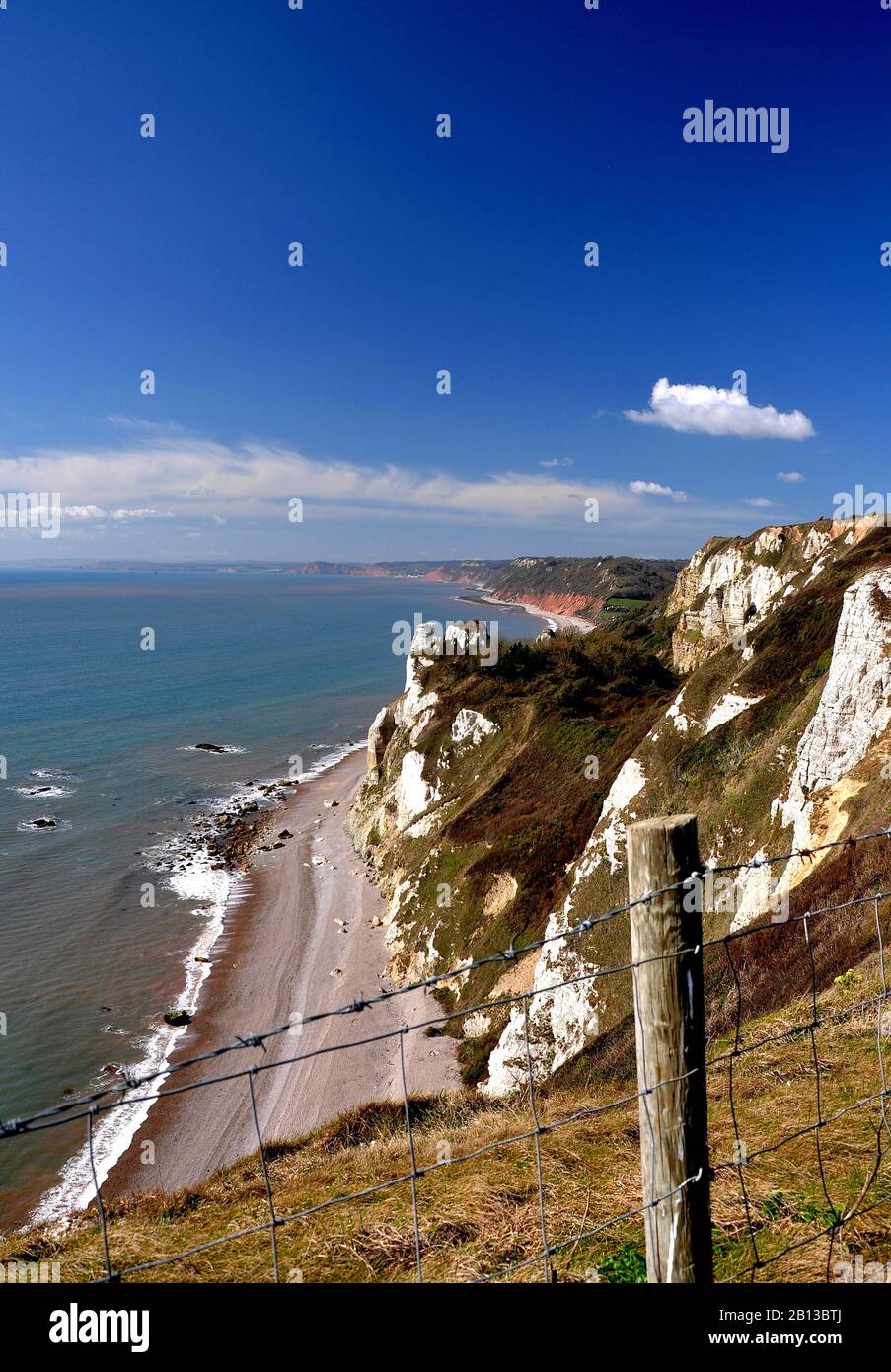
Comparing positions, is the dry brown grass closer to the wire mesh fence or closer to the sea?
the wire mesh fence

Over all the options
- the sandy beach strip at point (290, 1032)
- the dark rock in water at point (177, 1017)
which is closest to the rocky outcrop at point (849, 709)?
the sandy beach strip at point (290, 1032)

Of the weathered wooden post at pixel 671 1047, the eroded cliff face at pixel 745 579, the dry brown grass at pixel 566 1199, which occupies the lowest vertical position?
the dry brown grass at pixel 566 1199

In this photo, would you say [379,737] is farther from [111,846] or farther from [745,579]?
[745,579]

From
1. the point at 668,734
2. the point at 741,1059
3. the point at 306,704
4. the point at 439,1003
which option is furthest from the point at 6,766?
the point at 741,1059

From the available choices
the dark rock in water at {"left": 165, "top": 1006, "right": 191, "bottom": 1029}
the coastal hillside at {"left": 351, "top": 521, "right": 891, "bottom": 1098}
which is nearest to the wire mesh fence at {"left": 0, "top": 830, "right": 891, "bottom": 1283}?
the coastal hillside at {"left": 351, "top": 521, "right": 891, "bottom": 1098}

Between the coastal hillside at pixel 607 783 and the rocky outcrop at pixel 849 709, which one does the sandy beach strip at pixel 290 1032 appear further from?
the rocky outcrop at pixel 849 709

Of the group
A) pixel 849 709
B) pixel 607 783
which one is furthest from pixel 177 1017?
pixel 849 709
